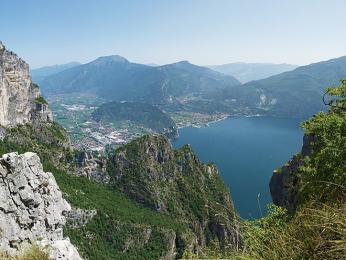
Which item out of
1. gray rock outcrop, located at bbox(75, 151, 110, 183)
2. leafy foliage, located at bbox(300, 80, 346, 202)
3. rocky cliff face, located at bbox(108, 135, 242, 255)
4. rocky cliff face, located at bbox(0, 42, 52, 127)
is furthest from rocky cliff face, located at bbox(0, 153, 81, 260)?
rocky cliff face, located at bbox(0, 42, 52, 127)

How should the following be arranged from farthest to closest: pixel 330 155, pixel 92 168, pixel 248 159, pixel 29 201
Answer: pixel 248 159
pixel 92 168
pixel 29 201
pixel 330 155

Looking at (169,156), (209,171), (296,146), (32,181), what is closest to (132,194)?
(169,156)

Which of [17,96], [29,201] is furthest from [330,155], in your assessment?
[17,96]

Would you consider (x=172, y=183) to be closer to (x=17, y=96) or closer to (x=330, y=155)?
(x=17, y=96)

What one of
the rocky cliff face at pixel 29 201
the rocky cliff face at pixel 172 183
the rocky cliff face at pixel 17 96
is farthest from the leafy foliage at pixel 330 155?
the rocky cliff face at pixel 17 96

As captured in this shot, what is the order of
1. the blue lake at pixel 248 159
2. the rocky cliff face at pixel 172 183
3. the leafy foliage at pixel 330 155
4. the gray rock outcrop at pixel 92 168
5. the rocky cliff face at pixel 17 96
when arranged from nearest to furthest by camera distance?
the leafy foliage at pixel 330 155 → the gray rock outcrop at pixel 92 168 → the rocky cliff face at pixel 172 183 → the rocky cliff face at pixel 17 96 → the blue lake at pixel 248 159

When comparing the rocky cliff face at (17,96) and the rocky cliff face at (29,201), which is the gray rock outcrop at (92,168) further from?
the rocky cliff face at (29,201)
